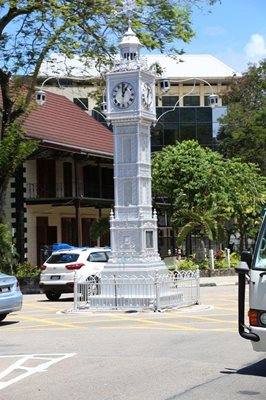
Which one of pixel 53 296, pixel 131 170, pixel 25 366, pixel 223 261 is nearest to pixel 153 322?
pixel 131 170

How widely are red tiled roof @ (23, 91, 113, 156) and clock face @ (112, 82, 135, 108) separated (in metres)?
15.3

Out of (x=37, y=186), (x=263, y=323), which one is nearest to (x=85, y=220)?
(x=37, y=186)

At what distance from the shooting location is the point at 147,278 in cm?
1764

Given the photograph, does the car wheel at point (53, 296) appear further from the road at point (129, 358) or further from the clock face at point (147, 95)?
the clock face at point (147, 95)

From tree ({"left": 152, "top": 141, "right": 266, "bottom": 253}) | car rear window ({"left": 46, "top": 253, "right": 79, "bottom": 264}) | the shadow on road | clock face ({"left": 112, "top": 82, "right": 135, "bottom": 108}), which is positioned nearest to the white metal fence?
car rear window ({"left": 46, "top": 253, "right": 79, "bottom": 264})

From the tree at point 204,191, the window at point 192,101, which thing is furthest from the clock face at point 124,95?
the window at point 192,101

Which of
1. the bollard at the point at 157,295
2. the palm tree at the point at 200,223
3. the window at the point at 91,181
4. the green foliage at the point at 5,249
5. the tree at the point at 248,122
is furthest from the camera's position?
the tree at the point at 248,122

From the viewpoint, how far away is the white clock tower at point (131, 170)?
18250 mm

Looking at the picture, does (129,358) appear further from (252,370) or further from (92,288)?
(92,288)

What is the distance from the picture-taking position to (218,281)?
1233 inches

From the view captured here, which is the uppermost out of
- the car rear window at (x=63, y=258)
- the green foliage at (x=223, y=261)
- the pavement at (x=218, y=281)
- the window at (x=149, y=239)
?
the window at (x=149, y=239)

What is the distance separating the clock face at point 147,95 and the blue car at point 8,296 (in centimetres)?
569

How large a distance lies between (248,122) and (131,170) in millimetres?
38282

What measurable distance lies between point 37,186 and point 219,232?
30.8 feet
